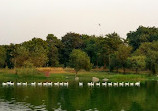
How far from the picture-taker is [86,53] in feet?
360

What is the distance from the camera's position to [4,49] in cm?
10762

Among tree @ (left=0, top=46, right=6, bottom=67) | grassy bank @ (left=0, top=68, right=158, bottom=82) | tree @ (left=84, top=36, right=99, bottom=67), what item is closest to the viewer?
grassy bank @ (left=0, top=68, right=158, bottom=82)

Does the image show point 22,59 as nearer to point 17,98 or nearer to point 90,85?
point 90,85

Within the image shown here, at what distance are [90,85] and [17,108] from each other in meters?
29.7

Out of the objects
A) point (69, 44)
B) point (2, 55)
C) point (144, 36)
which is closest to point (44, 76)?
point (2, 55)

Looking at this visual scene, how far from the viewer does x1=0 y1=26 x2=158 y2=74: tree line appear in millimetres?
91000

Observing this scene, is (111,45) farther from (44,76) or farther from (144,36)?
(44,76)

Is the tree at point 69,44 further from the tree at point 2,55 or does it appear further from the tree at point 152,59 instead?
the tree at point 152,59

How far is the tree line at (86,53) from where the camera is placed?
299ft

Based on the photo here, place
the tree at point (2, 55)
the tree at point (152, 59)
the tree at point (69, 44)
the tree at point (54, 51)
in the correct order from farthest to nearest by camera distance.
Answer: the tree at point (69, 44), the tree at point (54, 51), the tree at point (2, 55), the tree at point (152, 59)

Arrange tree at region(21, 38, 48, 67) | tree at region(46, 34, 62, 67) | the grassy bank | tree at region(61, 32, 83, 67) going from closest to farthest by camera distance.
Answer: the grassy bank < tree at region(21, 38, 48, 67) < tree at region(46, 34, 62, 67) < tree at region(61, 32, 83, 67)

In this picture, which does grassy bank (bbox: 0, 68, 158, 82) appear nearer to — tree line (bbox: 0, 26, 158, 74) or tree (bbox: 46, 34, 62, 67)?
tree line (bbox: 0, 26, 158, 74)

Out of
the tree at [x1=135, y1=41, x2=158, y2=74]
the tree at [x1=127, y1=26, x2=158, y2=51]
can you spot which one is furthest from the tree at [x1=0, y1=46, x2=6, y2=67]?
the tree at [x1=127, y1=26, x2=158, y2=51]

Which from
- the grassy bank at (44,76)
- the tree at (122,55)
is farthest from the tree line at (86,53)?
the grassy bank at (44,76)
